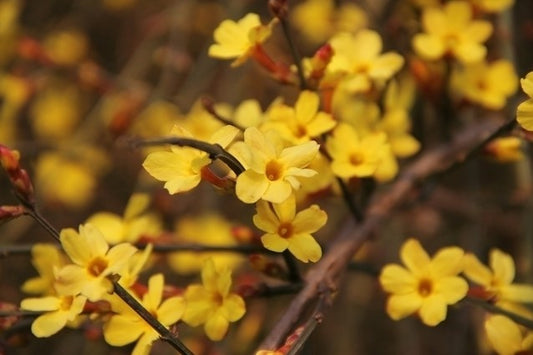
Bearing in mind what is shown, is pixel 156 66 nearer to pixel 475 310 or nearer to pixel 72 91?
pixel 72 91

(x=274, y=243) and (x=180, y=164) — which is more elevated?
(x=180, y=164)

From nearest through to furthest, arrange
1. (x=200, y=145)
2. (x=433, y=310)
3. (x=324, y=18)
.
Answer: (x=200, y=145), (x=433, y=310), (x=324, y=18)

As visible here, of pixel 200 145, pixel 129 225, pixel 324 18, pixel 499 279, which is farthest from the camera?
pixel 324 18

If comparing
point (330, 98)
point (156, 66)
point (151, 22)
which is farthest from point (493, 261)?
point (156, 66)

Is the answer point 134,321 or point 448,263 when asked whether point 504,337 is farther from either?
point 134,321

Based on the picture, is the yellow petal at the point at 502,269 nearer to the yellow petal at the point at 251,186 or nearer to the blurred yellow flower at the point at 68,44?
the yellow petal at the point at 251,186

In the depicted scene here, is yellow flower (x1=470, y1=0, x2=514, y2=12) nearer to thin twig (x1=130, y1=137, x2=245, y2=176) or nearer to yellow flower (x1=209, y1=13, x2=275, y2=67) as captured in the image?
yellow flower (x1=209, y1=13, x2=275, y2=67)

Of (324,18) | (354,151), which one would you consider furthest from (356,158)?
(324,18)
